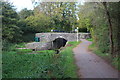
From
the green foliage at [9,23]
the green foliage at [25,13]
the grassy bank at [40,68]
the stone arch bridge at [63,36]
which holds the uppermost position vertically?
the green foliage at [25,13]

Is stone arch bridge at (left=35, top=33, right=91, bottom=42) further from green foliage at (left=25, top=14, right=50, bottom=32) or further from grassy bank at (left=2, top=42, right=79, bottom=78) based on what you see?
grassy bank at (left=2, top=42, right=79, bottom=78)

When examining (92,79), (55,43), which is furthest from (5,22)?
(92,79)

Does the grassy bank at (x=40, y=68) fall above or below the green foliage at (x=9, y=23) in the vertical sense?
below

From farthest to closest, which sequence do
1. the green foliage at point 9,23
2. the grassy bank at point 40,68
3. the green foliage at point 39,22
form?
the green foliage at point 39,22
the green foliage at point 9,23
the grassy bank at point 40,68

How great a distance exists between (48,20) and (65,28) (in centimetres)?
536

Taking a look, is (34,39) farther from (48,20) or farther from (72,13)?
(72,13)

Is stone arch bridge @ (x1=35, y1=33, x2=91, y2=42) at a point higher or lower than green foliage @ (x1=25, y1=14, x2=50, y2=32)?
lower

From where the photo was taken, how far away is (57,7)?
89.7 ft

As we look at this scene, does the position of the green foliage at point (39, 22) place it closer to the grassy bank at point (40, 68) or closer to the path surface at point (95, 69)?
the grassy bank at point (40, 68)

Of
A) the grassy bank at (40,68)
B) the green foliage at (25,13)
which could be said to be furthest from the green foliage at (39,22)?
the grassy bank at (40,68)

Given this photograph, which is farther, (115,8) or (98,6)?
(98,6)

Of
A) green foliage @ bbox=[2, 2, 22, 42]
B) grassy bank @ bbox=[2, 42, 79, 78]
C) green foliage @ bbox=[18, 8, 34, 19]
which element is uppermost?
green foliage @ bbox=[18, 8, 34, 19]

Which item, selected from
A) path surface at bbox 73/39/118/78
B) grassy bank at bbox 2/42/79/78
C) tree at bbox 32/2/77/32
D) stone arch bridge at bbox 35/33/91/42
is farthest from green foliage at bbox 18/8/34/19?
path surface at bbox 73/39/118/78

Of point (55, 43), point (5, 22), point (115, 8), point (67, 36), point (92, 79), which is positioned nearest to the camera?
point (92, 79)
